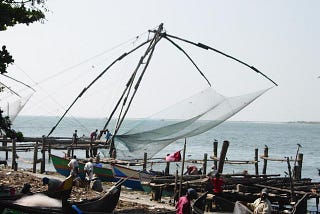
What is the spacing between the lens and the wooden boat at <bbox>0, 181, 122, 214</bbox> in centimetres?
1111

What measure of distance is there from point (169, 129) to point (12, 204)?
9.05 metres

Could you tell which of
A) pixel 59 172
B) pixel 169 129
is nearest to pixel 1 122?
pixel 169 129

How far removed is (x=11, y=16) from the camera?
13180 mm

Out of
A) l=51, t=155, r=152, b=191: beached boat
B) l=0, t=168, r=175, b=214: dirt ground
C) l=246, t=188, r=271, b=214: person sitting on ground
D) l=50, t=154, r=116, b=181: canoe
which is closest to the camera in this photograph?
l=246, t=188, r=271, b=214: person sitting on ground

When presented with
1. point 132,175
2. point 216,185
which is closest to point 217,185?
point 216,185

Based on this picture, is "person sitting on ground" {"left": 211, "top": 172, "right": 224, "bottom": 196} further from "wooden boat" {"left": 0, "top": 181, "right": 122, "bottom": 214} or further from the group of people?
"wooden boat" {"left": 0, "top": 181, "right": 122, "bottom": 214}

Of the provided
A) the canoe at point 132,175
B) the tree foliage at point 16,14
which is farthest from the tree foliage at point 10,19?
the canoe at point 132,175

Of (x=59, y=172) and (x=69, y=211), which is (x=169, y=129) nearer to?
(x=59, y=172)

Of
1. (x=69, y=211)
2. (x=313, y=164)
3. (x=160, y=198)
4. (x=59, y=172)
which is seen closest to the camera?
(x=69, y=211)

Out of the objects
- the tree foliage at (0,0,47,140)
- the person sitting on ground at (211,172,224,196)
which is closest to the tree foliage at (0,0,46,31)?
the tree foliage at (0,0,47,140)

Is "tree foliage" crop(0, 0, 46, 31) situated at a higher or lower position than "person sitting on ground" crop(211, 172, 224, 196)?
higher

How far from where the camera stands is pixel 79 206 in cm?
1288

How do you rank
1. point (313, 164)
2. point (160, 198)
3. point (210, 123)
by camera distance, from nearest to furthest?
point (160, 198)
point (210, 123)
point (313, 164)

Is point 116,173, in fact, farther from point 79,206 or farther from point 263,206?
point 263,206
